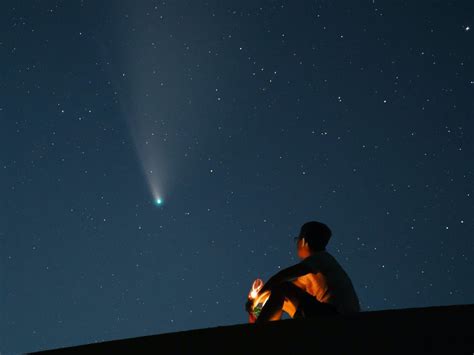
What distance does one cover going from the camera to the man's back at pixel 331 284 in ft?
7.52

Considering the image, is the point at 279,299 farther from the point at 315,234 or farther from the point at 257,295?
the point at 315,234

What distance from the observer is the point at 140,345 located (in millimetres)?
1810

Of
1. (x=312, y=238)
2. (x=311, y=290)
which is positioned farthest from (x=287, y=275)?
(x=312, y=238)

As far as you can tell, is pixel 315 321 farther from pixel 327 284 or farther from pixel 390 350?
pixel 327 284

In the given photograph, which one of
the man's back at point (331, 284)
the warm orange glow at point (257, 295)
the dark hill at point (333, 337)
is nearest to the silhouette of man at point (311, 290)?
the man's back at point (331, 284)

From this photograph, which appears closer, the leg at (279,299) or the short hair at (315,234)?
the leg at (279,299)

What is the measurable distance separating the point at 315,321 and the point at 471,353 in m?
0.50

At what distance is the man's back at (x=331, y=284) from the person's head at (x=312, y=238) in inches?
5.1

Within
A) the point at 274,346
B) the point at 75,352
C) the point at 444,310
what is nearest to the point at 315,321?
the point at 274,346

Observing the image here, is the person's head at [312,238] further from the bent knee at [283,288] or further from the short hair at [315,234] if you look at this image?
the bent knee at [283,288]

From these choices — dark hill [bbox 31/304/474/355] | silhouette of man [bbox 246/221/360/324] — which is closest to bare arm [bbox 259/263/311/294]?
silhouette of man [bbox 246/221/360/324]

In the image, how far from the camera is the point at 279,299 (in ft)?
7.28

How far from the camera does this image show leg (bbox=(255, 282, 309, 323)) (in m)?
2.18

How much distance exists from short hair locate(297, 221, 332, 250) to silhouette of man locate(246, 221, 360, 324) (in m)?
0.03
